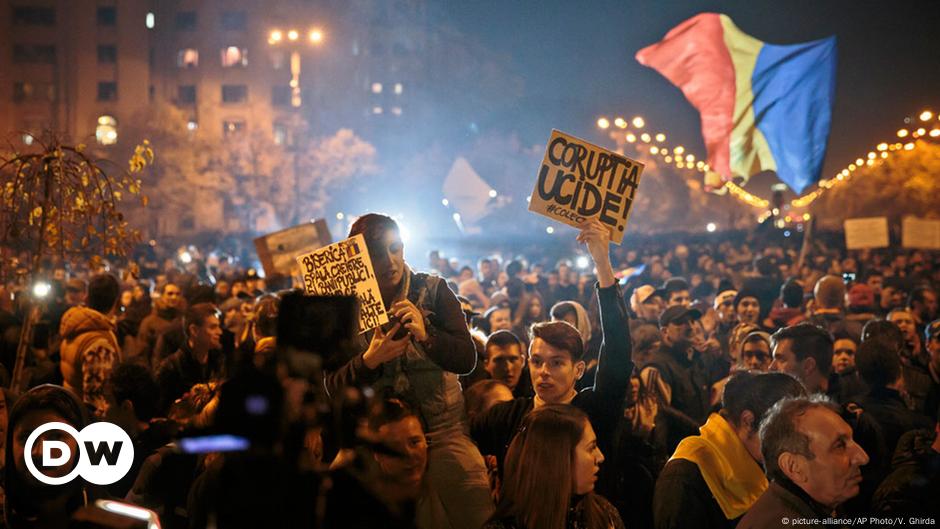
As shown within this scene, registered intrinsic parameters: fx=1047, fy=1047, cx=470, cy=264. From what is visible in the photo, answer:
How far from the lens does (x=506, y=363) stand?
24.0 feet

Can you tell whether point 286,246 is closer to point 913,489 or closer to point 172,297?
point 172,297

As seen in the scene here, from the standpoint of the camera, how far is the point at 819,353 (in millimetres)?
6938

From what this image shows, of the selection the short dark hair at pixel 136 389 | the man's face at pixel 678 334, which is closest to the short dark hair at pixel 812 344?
the man's face at pixel 678 334

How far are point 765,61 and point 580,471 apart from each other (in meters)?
13.1

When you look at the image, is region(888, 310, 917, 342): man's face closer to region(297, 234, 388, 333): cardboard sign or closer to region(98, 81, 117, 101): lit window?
region(297, 234, 388, 333): cardboard sign

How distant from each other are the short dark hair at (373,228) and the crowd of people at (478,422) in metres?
0.01

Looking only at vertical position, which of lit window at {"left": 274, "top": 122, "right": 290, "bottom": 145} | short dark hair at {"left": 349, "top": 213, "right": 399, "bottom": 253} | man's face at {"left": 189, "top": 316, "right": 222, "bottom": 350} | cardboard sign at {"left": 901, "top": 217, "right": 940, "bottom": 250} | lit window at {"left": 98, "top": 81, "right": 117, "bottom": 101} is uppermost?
lit window at {"left": 98, "top": 81, "right": 117, "bottom": 101}

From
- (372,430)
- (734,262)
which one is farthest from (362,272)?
(734,262)

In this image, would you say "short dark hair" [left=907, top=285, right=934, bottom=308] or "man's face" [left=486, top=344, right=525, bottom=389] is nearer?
"man's face" [left=486, top=344, right=525, bottom=389]

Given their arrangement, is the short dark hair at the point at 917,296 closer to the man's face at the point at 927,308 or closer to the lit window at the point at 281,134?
the man's face at the point at 927,308

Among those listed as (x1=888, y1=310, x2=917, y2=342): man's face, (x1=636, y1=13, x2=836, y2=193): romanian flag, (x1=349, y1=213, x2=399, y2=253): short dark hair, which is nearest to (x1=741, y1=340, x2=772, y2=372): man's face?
(x1=888, y1=310, x2=917, y2=342): man's face

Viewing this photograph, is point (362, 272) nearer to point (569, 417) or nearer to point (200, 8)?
point (569, 417)

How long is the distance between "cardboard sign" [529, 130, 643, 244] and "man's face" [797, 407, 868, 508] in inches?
92.5

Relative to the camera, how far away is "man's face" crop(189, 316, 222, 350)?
28.4 feet
